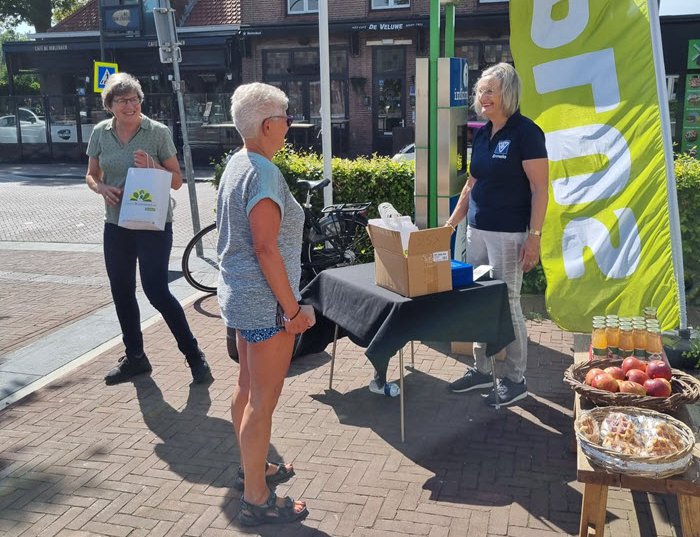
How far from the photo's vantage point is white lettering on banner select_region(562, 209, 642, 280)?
187 inches

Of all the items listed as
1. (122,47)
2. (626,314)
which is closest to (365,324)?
(626,314)

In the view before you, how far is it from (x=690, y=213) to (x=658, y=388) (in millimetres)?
3332

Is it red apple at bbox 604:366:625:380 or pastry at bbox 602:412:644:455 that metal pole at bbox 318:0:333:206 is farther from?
pastry at bbox 602:412:644:455

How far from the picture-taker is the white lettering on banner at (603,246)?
4738 mm

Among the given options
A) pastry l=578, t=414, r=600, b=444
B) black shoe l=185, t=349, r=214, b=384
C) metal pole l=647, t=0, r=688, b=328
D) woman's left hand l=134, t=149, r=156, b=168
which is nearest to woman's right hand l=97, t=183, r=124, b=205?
woman's left hand l=134, t=149, r=156, b=168

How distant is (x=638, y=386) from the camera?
316 cm

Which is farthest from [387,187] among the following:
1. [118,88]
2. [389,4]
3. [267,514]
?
[389,4]

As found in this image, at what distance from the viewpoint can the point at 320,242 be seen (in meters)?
6.70

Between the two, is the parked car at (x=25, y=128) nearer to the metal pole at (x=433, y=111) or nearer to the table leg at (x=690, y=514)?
the metal pole at (x=433, y=111)

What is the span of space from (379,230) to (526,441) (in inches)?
56.5

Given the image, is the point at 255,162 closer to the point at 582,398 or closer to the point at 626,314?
the point at 582,398

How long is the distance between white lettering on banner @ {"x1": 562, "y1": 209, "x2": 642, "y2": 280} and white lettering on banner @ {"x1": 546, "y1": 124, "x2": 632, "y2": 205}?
0.17 metres

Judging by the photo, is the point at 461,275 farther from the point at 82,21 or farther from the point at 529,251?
the point at 82,21

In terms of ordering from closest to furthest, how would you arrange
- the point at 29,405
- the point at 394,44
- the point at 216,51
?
the point at 29,405 < the point at 394,44 < the point at 216,51
